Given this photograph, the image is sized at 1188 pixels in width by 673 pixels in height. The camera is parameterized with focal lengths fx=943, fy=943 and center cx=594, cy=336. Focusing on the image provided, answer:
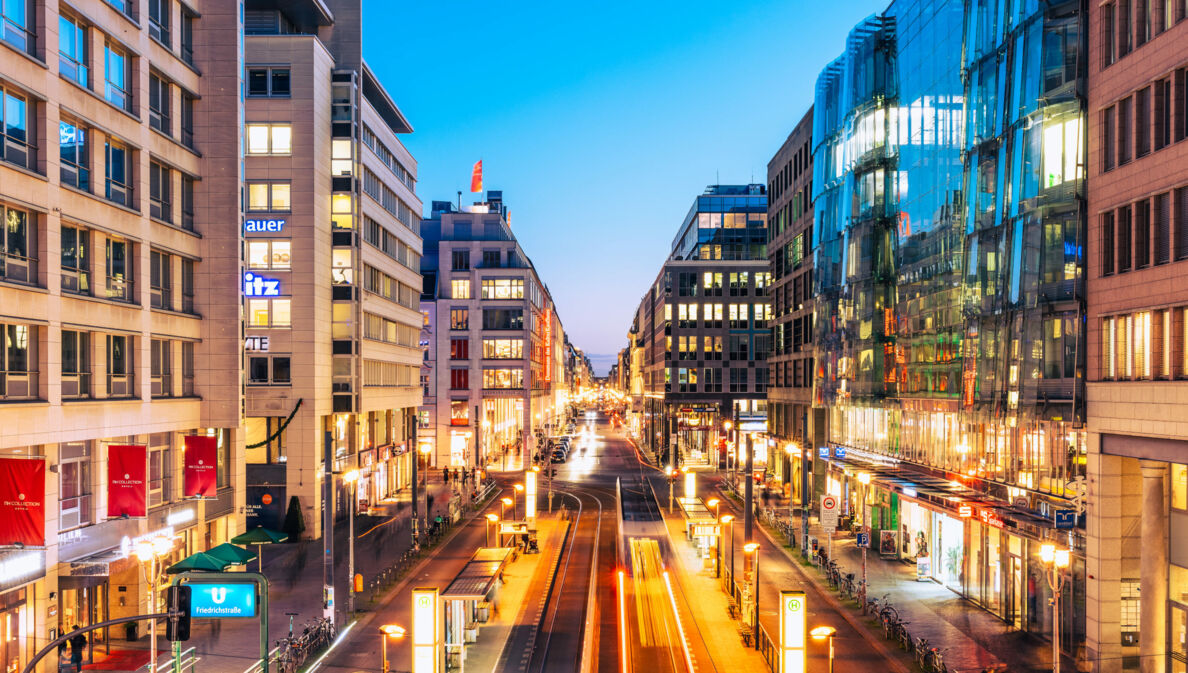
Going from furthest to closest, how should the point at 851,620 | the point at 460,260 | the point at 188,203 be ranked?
1. the point at 460,260
2. the point at 188,203
3. the point at 851,620

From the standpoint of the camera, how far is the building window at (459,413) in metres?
110

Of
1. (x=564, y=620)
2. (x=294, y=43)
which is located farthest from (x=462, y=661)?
(x=294, y=43)

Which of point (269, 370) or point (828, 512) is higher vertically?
point (269, 370)

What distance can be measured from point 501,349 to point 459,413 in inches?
356

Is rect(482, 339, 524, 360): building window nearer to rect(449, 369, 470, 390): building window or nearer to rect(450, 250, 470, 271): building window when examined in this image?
rect(449, 369, 470, 390): building window

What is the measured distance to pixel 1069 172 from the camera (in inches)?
1248

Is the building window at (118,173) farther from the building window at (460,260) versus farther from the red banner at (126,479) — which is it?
the building window at (460,260)

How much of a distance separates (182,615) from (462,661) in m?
14.1

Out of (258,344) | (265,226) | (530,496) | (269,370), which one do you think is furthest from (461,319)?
(530,496)

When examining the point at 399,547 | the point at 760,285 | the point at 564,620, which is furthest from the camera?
the point at 760,285

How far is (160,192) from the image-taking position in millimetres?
39438

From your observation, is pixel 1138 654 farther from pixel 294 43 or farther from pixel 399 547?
pixel 294 43

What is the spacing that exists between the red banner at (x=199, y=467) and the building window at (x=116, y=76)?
1341 centimetres

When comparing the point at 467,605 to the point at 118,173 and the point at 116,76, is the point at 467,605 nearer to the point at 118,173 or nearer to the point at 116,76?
the point at 118,173
